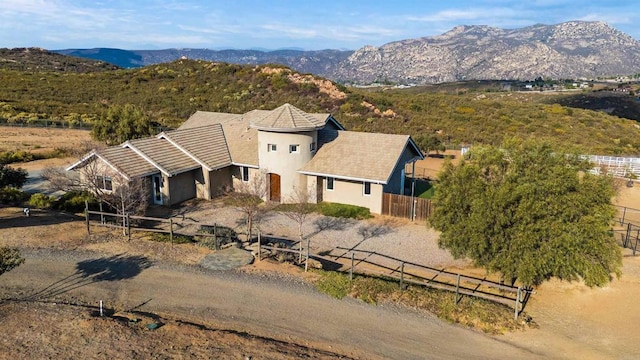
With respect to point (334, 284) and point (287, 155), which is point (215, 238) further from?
point (287, 155)

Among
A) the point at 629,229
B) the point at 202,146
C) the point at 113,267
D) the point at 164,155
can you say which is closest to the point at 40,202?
the point at 164,155

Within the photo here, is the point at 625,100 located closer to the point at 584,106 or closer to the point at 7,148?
the point at 584,106

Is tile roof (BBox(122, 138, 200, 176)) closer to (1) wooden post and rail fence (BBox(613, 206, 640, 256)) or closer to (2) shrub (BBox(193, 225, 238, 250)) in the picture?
(2) shrub (BBox(193, 225, 238, 250))

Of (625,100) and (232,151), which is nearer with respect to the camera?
(232,151)

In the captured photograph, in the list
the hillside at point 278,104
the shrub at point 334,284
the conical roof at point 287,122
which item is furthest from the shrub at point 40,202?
the hillside at point 278,104

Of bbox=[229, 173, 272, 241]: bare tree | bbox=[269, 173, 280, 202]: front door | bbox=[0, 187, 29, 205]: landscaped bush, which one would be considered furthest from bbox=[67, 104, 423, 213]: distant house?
bbox=[0, 187, 29, 205]: landscaped bush

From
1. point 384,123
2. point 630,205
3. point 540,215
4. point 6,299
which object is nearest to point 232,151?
point 6,299
